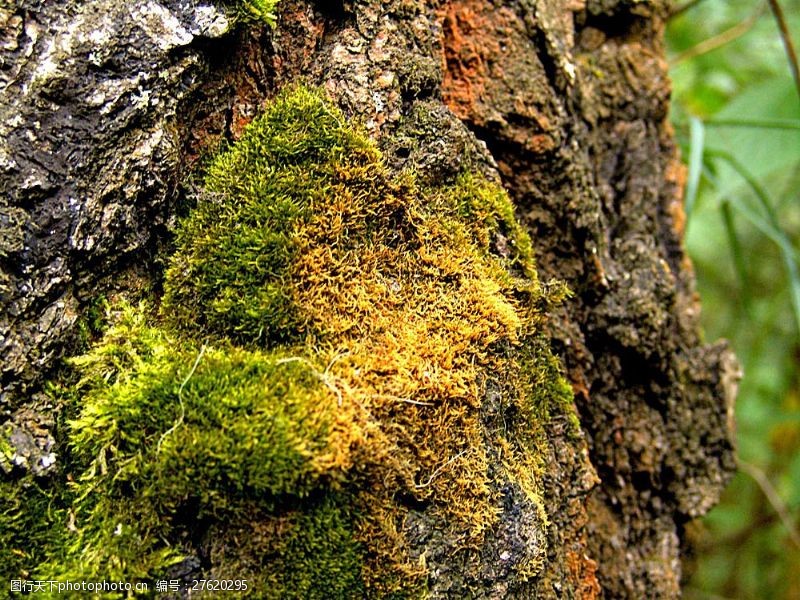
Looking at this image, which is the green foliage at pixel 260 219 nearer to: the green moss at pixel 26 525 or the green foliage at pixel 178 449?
the green foliage at pixel 178 449

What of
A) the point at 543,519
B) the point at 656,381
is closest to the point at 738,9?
the point at 656,381

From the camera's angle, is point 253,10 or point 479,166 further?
point 479,166

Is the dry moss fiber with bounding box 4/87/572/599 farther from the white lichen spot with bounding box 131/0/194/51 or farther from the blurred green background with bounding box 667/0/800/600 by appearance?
the blurred green background with bounding box 667/0/800/600

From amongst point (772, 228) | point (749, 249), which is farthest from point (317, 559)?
point (749, 249)

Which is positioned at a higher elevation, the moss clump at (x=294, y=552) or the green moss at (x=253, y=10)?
the green moss at (x=253, y=10)

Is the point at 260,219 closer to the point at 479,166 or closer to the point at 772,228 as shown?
the point at 479,166

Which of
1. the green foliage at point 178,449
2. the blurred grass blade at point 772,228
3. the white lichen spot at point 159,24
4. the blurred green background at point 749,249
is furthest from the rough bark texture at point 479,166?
the blurred grass blade at point 772,228
